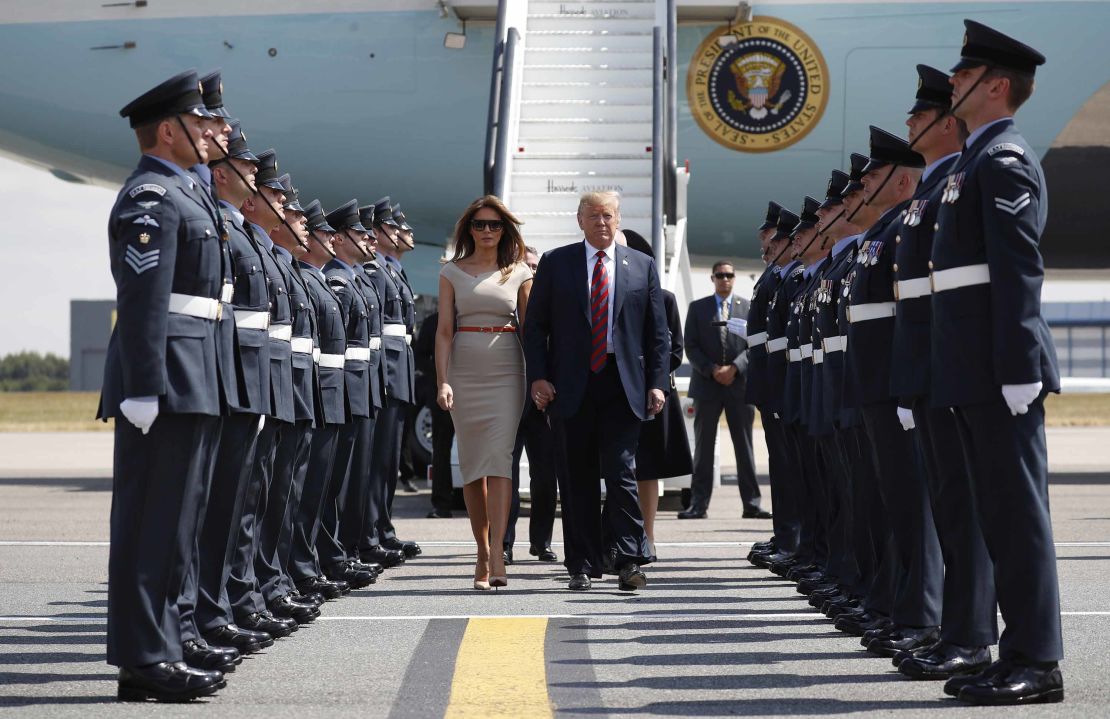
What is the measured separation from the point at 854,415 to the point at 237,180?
2.43m

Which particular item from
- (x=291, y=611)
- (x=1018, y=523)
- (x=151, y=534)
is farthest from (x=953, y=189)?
(x=291, y=611)

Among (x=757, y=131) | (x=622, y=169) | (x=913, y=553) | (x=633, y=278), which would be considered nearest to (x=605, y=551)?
(x=633, y=278)

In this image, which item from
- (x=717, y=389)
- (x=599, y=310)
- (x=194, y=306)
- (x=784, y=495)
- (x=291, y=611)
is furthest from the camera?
(x=717, y=389)

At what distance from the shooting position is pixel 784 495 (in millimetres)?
8406

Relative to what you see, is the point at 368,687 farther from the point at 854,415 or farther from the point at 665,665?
the point at 854,415

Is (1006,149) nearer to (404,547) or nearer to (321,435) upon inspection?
(321,435)

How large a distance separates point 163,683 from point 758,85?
1101 centimetres

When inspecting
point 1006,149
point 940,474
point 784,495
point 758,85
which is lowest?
point 784,495

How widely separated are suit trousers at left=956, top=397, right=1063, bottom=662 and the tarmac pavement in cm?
21

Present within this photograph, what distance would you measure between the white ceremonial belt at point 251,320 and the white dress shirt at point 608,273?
206cm

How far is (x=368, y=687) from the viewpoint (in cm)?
464

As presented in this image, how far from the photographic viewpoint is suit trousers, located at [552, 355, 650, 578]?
286 inches

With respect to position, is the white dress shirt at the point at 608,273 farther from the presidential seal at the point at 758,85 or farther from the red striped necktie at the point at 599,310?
the presidential seal at the point at 758,85

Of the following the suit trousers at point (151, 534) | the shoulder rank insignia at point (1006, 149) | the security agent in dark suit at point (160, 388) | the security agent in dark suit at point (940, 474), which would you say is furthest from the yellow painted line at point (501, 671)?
the shoulder rank insignia at point (1006, 149)
